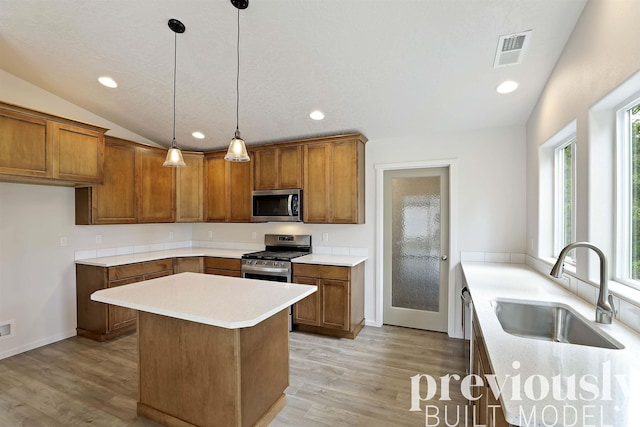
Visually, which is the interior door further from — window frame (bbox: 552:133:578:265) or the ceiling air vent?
the ceiling air vent

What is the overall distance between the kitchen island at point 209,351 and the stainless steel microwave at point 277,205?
1.76 m

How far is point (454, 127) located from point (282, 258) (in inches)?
101

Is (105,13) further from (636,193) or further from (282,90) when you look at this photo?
(636,193)

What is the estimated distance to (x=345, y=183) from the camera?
3.66 meters

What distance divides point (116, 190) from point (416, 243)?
150 inches

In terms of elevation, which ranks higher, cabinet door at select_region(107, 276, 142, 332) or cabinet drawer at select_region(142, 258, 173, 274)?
cabinet drawer at select_region(142, 258, 173, 274)

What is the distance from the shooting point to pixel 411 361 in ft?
9.56

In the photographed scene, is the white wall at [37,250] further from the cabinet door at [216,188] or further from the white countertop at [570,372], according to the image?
the white countertop at [570,372]

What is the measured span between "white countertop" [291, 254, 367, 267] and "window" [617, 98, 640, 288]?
7.23ft

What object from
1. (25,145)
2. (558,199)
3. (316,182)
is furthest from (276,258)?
(558,199)

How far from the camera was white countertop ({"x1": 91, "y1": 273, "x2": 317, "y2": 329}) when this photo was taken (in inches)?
62.5

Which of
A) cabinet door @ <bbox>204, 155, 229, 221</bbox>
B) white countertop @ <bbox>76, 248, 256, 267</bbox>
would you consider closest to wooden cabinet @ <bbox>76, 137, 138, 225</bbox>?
white countertop @ <bbox>76, 248, 256, 267</bbox>

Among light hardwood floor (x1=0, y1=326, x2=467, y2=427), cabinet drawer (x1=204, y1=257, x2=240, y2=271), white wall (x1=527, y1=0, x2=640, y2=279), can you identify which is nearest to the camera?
white wall (x1=527, y1=0, x2=640, y2=279)

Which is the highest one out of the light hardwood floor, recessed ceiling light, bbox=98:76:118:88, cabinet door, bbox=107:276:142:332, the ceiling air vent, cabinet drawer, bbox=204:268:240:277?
recessed ceiling light, bbox=98:76:118:88
